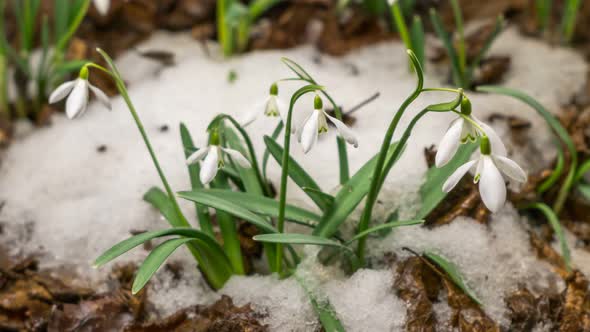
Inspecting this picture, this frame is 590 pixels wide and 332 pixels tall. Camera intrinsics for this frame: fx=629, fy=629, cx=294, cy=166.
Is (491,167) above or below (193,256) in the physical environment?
above

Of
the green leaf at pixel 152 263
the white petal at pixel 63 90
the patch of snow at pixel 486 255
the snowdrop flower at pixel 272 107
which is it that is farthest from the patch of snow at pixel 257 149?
the white petal at pixel 63 90

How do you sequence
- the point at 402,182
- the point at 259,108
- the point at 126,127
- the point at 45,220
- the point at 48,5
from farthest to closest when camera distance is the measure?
1. the point at 48,5
2. the point at 126,127
3. the point at 45,220
4. the point at 402,182
5. the point at 259,108

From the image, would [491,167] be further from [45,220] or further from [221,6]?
[221,6]

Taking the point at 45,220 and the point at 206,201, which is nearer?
the point at 206,201

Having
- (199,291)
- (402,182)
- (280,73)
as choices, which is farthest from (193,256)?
(280,73)

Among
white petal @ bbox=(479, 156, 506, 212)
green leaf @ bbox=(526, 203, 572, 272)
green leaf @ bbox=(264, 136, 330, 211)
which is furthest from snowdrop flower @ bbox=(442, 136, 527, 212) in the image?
green leaf @ bbox=(526, 203, 572, 272)

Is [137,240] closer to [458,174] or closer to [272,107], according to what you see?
[272,107]

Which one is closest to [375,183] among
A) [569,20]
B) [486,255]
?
[486,255]
